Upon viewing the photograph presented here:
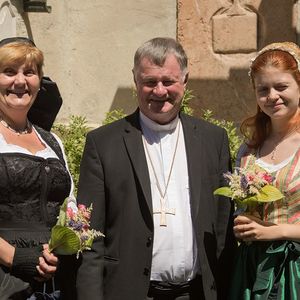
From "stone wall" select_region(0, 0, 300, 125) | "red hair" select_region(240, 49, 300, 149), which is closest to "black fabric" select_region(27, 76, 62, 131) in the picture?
"red hair" select_region(240, 49, 300, 149)

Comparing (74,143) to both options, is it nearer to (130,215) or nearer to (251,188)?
(130,215)

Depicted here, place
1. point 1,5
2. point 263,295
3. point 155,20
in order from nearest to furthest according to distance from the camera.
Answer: point 263,295, point 1,5, point 155,20

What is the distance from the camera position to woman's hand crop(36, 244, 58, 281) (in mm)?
4387

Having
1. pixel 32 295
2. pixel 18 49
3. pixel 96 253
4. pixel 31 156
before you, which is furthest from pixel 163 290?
pixel 18 49

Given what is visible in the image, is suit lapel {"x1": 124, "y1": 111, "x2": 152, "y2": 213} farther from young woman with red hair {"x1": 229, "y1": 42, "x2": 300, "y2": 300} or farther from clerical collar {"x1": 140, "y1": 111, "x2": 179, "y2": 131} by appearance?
young woman with red hair {"x1": 229, "y1": 42, "x2": 300, "y2": 300}

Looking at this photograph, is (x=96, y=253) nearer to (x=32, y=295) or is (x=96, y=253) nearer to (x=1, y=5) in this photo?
(x=32, y=295)

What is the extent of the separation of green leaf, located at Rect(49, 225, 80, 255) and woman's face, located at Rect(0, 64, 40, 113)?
0.75m

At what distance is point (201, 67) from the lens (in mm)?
8461

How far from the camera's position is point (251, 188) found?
430 cm

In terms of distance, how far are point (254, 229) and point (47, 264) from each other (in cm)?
103

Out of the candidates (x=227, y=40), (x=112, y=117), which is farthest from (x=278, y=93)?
(x=227, y=40)

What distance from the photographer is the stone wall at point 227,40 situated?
8.30 meters

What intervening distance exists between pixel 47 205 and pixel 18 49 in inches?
32.4

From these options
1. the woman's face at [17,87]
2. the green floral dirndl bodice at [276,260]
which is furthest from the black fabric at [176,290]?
the woman's face at [17,87]
